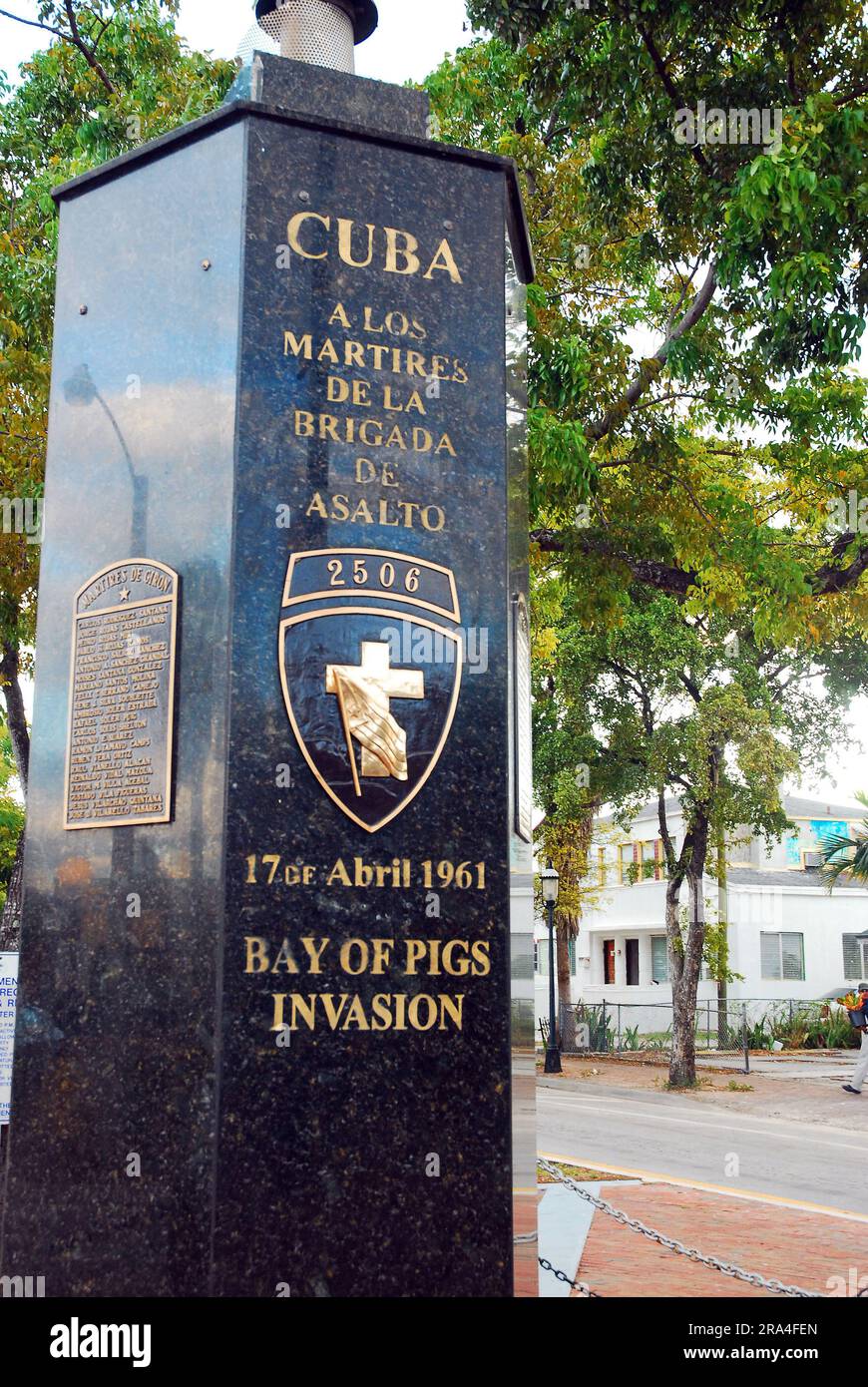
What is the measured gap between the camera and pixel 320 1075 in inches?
160

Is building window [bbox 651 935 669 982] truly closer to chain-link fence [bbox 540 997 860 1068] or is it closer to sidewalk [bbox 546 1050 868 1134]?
chain-link fence [bbox 540 997 860 1068]

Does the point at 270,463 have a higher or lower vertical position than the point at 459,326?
lower

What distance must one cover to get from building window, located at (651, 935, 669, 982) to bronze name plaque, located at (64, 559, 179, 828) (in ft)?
130

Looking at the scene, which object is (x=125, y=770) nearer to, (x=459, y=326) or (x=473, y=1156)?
(x=473, y=1156)

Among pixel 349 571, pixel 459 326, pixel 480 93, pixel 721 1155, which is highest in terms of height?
pixel 480 93

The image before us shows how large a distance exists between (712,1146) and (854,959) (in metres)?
26.5

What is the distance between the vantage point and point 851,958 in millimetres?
39719

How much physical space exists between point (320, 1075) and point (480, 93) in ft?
36.3

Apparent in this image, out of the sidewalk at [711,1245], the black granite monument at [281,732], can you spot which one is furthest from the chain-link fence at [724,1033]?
the black granite monument at [281,732]

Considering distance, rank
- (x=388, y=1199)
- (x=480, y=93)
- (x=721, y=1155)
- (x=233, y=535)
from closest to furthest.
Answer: (x=388, y=1199) < (x=233, y=535) < (x=480, y=93) < (x=721, y=1155)

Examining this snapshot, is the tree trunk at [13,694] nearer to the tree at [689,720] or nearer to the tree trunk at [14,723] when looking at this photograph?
the tree trunk at [14,723]

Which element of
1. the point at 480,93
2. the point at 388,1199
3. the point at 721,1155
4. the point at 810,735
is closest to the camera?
the point at 388,1199

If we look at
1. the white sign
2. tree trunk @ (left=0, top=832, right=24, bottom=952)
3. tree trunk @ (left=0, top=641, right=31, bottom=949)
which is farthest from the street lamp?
the white sign

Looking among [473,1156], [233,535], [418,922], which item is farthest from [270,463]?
[473,1156]
